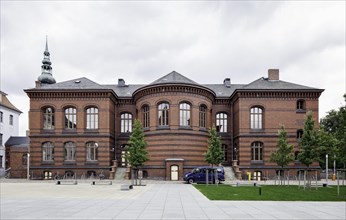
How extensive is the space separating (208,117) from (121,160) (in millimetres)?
13120

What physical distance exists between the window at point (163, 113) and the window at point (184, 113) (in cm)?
164

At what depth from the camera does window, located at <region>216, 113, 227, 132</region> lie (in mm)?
47625

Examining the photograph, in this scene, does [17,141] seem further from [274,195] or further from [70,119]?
[274,195]

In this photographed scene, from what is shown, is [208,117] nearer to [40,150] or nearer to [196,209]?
[40,150]

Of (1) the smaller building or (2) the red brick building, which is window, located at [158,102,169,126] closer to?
(2) the red brick building

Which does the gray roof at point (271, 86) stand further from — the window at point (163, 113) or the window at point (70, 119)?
the window at point (70, 119)

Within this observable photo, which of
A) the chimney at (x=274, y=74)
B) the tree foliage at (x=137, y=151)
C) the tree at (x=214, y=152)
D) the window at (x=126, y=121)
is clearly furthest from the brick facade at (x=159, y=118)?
the tree foliage at (x=137, y=151)

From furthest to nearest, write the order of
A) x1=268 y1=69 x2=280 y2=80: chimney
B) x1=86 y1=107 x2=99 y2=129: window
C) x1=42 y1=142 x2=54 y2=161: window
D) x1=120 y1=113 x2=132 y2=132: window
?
x1=120 y1=113 x2=132 y2=132: window < x1=268 y1=69 x2=280 y2=80: chimney < x1=86 y1=107 x2=99 y2=129: window < x1=42 y1=142 x2=54 y2=161: window

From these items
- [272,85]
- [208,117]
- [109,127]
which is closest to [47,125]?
[109,127]

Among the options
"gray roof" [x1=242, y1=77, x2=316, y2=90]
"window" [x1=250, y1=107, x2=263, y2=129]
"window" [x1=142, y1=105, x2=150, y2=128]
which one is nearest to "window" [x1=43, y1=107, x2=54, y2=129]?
"window" [x1=142, y1=105, x2=150, y2=128]

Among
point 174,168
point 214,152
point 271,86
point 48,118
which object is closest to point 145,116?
point 174,168

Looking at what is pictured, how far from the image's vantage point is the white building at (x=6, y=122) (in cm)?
5484

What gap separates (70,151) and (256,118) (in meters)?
23.3

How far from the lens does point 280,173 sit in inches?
1666
